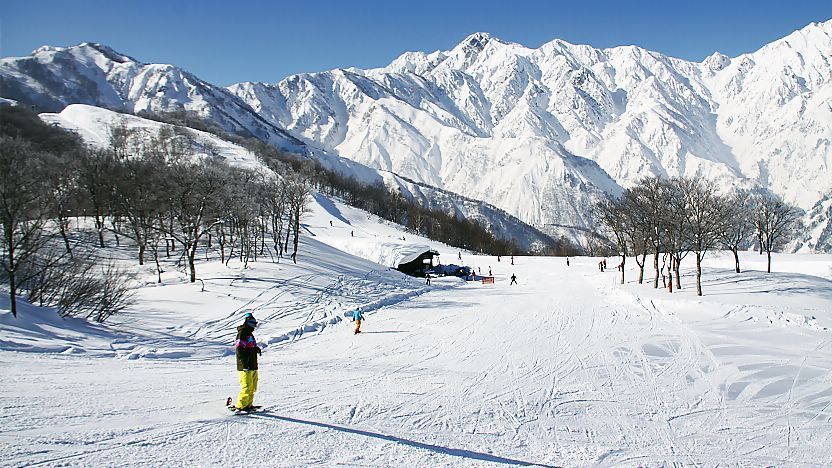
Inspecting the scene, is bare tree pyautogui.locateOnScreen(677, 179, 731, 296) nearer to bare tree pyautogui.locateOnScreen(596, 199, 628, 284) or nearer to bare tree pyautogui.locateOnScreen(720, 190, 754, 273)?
bare tree pyautogui.locateOnScreen(720, 190, 754, 273)

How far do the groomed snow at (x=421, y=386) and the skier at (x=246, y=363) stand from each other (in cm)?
32

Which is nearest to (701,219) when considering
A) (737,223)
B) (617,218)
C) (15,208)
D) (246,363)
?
(617,218)

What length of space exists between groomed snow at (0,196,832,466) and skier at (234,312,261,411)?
0.32 m

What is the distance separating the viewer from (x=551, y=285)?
4044 cm

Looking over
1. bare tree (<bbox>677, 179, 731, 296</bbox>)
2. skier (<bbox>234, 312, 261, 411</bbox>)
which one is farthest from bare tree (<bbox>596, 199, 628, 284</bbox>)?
skier (<bbox>234, 312, 261, 411</bbox>)

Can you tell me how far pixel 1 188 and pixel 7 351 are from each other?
611 centimetres

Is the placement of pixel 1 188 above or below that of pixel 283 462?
above

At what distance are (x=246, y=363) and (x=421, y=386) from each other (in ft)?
14.5

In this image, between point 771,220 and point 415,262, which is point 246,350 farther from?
point 771,220

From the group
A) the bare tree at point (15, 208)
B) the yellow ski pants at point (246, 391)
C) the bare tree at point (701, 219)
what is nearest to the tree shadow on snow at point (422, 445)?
the yellow ski pants at point (246, 391)

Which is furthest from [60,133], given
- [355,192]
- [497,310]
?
[497,310]

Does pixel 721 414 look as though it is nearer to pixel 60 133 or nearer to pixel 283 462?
pixel 283 462

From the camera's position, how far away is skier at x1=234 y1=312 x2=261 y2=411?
7.59m

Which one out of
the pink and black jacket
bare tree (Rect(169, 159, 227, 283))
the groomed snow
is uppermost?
bare tree (Rect(169, 159, 227, 283))
